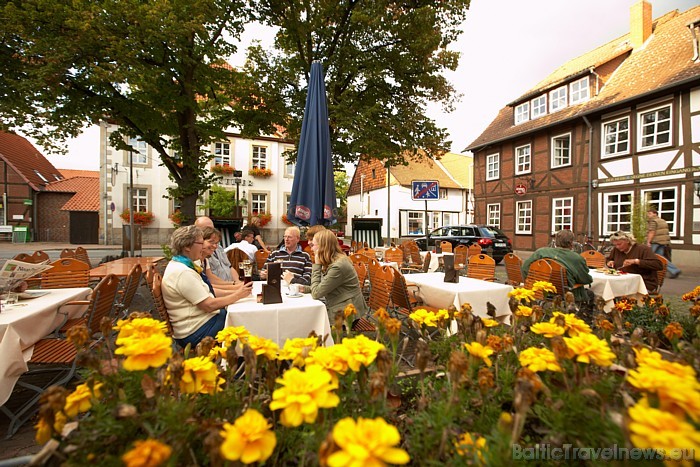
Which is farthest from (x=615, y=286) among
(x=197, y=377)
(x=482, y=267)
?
(x=197, y=377)

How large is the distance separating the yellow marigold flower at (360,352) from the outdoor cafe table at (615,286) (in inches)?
186

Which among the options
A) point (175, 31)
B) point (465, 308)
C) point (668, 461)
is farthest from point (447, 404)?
point (175, 31)

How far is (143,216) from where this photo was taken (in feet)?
70.0

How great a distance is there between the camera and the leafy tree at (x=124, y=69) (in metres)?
6.57

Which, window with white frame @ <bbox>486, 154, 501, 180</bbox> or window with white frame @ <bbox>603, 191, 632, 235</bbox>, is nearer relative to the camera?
window with white frame @ <bbox>603, 191, 632, 235</bbox>

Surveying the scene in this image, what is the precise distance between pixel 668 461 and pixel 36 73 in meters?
9.55

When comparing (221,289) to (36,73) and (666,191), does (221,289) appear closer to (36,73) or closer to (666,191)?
(36,73)

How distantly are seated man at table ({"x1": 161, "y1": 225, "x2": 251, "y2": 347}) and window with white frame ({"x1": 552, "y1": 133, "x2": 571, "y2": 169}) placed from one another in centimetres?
1788

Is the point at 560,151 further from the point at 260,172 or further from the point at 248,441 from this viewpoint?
the point at 248,441

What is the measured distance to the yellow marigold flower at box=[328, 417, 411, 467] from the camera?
23.1 inches

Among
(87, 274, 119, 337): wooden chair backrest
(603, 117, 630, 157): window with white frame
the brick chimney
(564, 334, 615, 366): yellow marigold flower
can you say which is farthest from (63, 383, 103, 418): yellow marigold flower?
the brick chimney

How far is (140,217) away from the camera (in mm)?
21312

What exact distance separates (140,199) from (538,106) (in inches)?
967

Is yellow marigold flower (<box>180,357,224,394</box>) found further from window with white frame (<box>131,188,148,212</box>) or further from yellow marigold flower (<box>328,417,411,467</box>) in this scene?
window with white frame (<box>131,188,148,212</box>)
